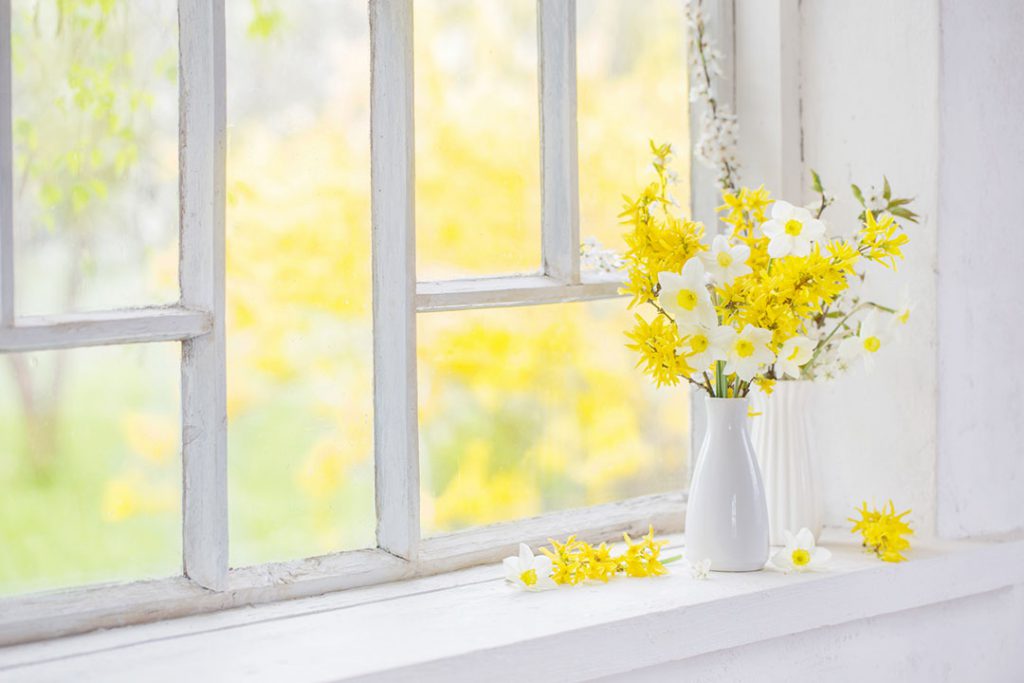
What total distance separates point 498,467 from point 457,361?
0.15 m

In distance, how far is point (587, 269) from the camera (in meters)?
1.71

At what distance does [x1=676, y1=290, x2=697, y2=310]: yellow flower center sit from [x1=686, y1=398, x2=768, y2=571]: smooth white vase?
153 millimetres

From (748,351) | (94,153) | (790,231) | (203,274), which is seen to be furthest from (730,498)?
(94,153)

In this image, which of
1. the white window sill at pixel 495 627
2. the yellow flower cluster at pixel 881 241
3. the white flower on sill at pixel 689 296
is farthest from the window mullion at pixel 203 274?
the yellow flower cluster at pixel 881 241

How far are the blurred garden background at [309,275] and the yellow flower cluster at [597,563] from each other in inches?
6.6

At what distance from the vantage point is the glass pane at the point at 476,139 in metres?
1.58

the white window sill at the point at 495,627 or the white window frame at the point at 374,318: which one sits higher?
the white window frame at the point at 374,318

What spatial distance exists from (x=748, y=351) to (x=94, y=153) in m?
0.76

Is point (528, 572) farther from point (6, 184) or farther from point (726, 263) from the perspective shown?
point (6, 184)

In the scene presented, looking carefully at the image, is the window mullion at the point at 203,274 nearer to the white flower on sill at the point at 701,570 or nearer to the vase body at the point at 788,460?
the white flower on sill at the point at 701,570

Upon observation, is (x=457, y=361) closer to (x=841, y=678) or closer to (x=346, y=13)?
(x=346, y=13)

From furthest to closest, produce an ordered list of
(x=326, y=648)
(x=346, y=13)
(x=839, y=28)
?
(x=839, y=28) → (x=346, y=13) → (x=326, y=648)

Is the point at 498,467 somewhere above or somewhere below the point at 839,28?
below

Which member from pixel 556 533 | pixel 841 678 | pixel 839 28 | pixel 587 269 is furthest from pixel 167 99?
pixel 841 678
